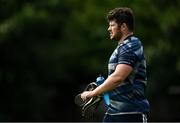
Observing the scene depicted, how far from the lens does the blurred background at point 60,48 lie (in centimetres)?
2088

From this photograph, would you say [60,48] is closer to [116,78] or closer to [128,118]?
[128,118]

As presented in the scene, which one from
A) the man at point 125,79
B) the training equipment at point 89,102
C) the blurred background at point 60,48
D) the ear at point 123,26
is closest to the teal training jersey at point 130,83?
the man at point 125,79

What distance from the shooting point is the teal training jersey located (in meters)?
7.41

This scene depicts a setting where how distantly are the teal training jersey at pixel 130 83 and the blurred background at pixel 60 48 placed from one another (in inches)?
495

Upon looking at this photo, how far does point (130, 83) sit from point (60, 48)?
17.4 metres

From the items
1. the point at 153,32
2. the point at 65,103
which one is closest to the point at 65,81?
the point at 65,103

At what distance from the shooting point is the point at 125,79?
738cm

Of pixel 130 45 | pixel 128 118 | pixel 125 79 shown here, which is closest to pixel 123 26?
pixel 130 45

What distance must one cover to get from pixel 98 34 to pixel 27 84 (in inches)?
96.1

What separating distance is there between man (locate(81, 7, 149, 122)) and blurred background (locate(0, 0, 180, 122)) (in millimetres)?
12495

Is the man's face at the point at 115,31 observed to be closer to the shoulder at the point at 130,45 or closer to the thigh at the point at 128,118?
Result: the shoulder at the point at 130,45

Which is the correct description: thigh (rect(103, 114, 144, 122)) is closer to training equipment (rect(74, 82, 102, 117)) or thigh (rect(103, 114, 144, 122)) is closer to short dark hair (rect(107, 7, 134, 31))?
training equipment (rect(74, 82, 102, 117))

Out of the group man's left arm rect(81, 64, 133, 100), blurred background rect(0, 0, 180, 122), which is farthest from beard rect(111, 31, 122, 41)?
blurred background rect(0, 0, 180, 122)

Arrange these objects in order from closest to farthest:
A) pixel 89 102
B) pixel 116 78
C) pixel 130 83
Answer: pixel 116 78, pixel 130 83, pixel 89 102
